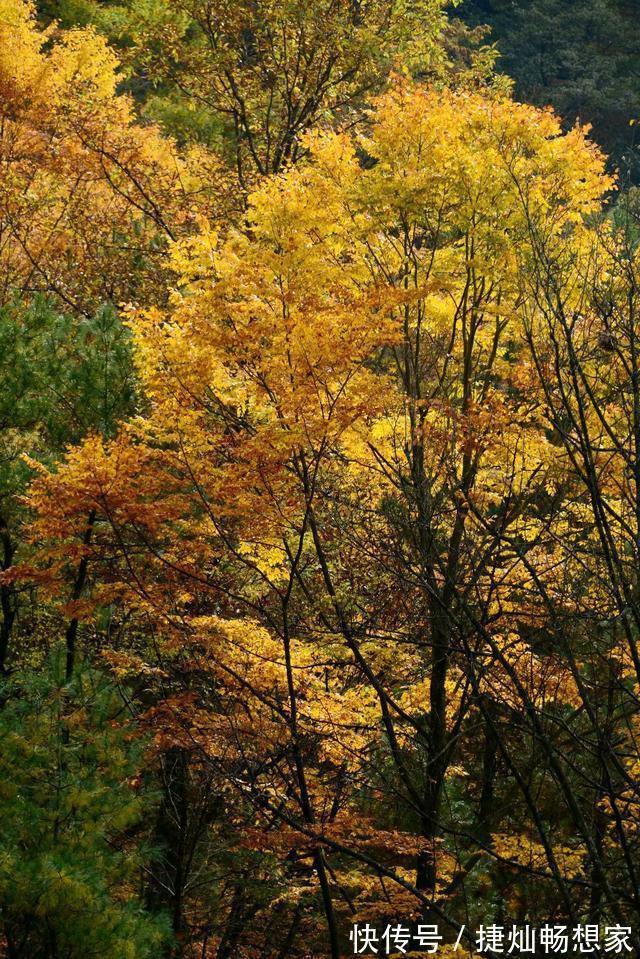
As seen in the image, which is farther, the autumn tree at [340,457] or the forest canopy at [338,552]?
the autumn tree at [340,457]

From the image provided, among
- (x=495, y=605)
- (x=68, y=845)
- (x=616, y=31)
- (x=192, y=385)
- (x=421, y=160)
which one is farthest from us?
(x=616, y=31)

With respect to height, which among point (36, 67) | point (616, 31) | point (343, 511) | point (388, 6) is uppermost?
point (616, 31)

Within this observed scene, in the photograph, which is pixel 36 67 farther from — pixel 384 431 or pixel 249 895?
pixel 249 895

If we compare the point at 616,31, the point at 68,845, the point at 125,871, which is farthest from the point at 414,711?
the point at 616,31

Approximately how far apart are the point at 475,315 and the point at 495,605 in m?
2.92

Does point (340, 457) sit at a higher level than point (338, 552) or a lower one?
higher

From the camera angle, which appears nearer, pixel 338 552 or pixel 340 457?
pixel 340 457

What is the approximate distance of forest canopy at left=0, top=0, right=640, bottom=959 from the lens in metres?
6.06

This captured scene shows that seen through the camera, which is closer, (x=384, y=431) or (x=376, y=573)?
(x=384, y=431)

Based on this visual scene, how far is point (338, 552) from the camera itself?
10273 millimetres

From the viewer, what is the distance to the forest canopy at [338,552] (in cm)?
606

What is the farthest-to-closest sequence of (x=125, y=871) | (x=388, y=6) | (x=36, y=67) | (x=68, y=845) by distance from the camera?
(x=36, y=67) < (x=388, y=6) < (x=125, y=871) < (x=68, y=845)

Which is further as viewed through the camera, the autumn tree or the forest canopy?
the autumn tree

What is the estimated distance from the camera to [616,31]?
118 feet
